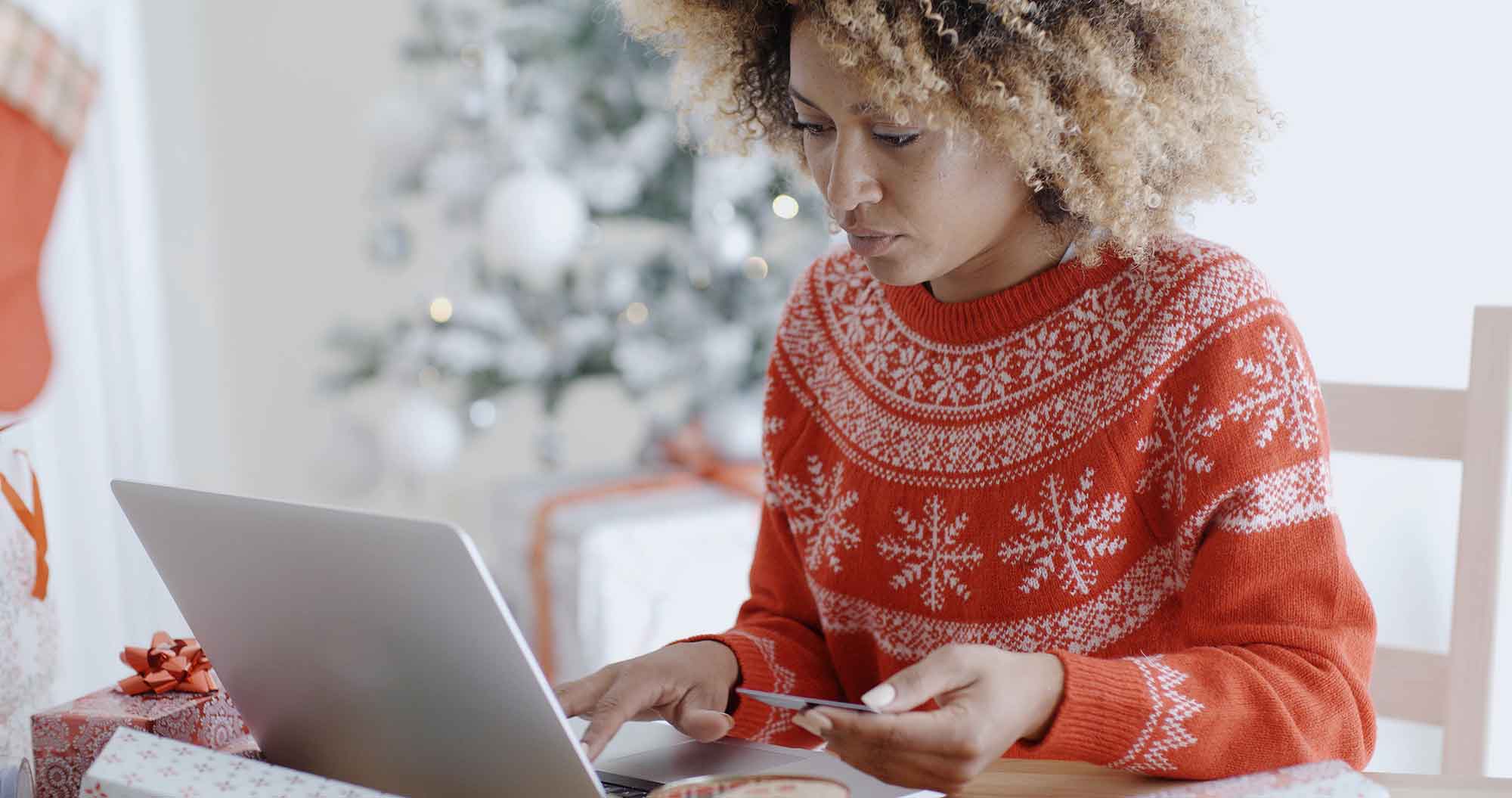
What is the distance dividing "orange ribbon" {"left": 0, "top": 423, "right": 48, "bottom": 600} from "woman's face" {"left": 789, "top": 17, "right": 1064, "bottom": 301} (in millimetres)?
543

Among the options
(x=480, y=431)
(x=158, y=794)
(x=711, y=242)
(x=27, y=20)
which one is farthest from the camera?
(x=480, y=431)

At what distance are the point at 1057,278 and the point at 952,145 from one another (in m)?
0.15

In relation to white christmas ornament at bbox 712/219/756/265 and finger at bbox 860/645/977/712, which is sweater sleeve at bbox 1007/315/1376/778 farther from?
white christmas ornament at bbox 712/219/756/265

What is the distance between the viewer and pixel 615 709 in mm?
897

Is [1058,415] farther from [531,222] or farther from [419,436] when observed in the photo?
[419,436]

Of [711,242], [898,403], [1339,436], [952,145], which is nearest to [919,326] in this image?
[898,403]

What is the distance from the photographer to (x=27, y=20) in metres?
1.88

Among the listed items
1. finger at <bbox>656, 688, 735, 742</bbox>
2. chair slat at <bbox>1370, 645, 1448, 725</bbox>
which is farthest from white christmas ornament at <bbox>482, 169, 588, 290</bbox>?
chair slat at <bbox>1370, 645, 1448, 725</bbox>

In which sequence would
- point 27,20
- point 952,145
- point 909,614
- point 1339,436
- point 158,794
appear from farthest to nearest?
point 27,20, point 1339,436, point 909,614, point 952,145, point 158,794

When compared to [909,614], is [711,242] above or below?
above

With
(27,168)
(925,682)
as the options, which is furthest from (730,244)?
(925,682)

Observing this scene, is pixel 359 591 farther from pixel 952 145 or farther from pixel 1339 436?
pixel 1339 436

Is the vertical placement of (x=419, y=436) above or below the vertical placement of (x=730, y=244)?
below

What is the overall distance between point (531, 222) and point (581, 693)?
1.43 meters
